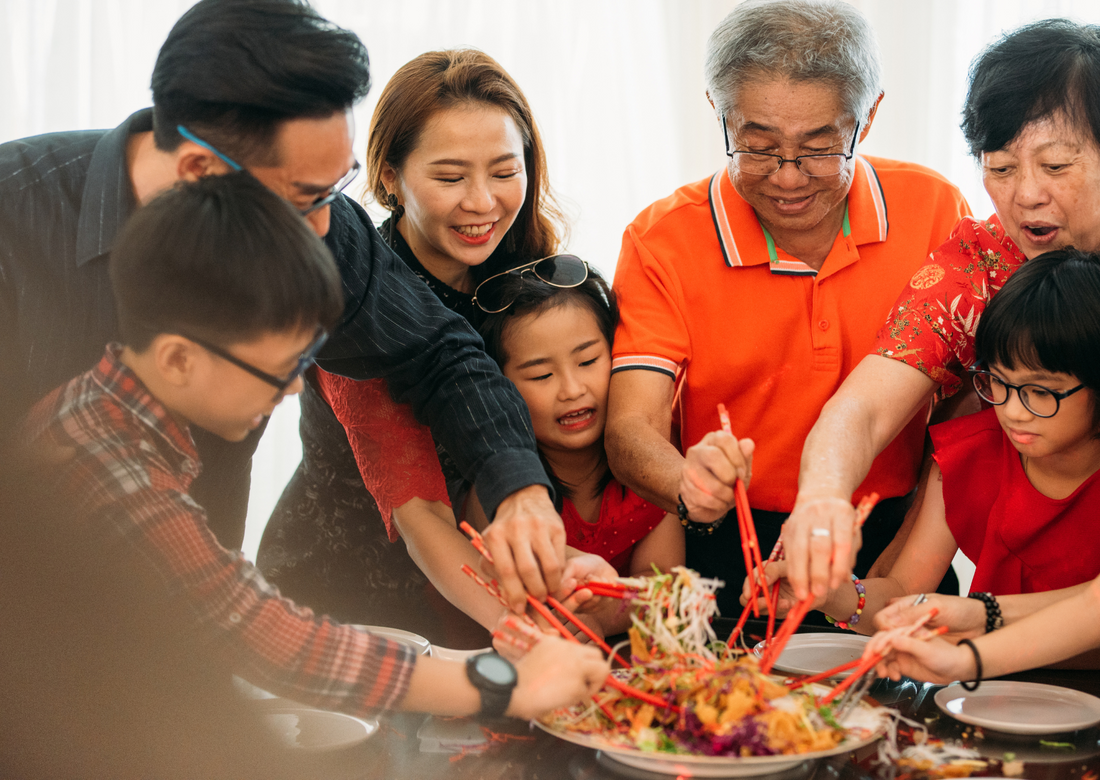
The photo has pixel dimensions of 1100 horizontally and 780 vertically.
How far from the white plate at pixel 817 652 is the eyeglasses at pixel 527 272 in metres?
0.82

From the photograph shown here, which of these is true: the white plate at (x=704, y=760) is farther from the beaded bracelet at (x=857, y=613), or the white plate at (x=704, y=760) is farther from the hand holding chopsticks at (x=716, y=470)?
the beaded bracelet at (x=857, y=613)

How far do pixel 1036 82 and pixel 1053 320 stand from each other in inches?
14.5

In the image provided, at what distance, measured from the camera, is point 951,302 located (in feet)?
5.47

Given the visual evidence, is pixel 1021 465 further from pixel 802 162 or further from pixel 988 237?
pixel 802 162

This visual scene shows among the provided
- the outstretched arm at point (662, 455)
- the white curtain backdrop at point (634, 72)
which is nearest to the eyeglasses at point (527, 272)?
the outstretched arm at point (662, 455)

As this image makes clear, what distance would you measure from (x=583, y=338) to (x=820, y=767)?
1.00 meters

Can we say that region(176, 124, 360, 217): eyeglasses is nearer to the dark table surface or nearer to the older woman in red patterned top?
the dark table surface

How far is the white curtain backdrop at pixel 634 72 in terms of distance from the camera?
10.5 ft

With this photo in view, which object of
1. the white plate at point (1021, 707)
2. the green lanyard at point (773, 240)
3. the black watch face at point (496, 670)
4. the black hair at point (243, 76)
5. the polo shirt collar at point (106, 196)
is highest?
the black hair at point (243, 76)

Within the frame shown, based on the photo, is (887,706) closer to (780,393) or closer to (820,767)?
(820,767)

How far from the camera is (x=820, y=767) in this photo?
3.55ft

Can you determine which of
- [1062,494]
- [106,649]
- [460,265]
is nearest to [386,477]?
[460,265]

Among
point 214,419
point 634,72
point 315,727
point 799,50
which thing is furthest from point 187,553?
point 634,72

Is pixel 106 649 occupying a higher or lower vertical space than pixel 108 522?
lower
